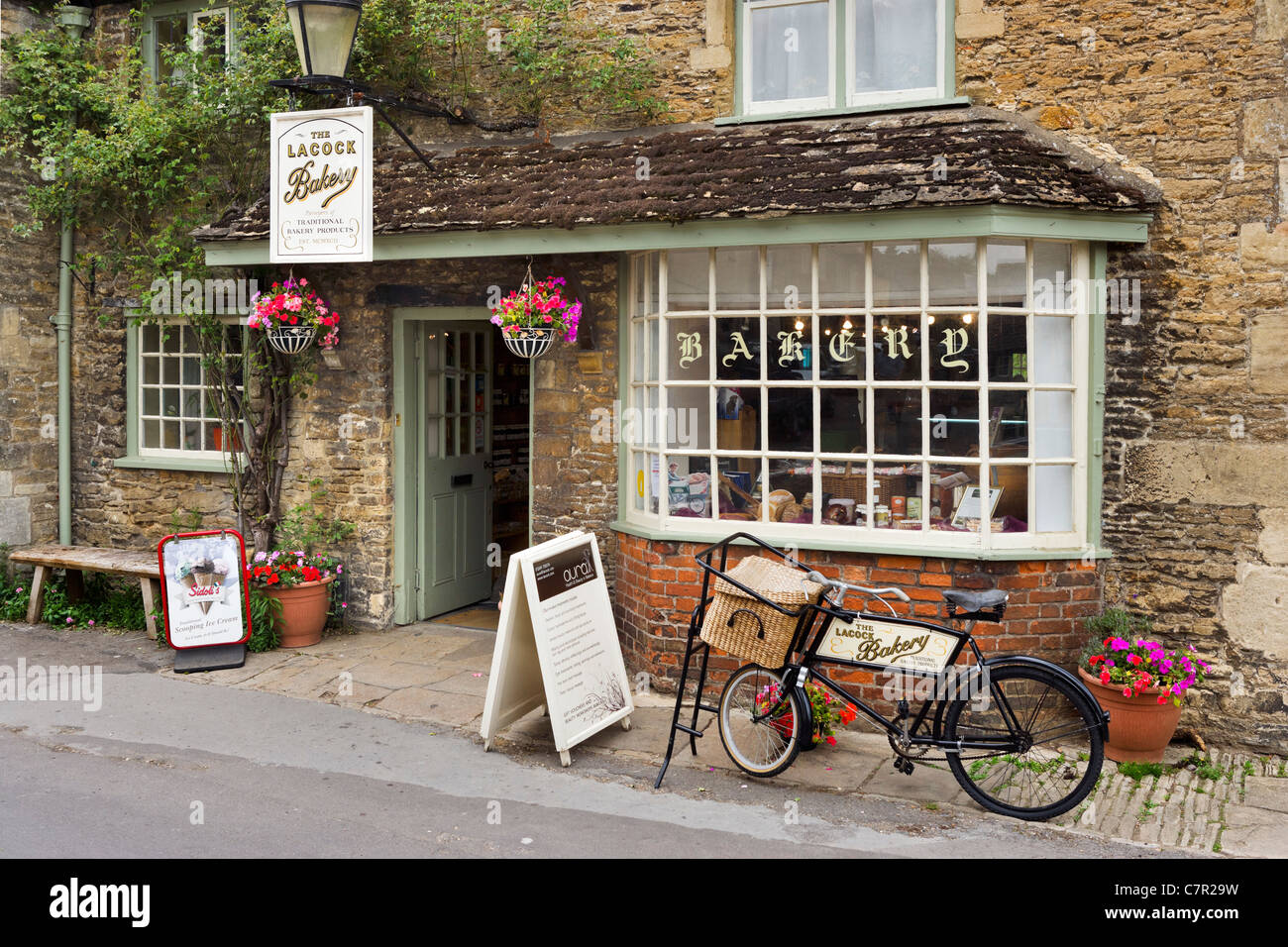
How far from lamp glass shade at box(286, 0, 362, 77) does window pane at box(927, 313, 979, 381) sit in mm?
4197

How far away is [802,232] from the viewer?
650 centimetres

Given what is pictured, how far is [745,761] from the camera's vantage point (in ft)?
19.8

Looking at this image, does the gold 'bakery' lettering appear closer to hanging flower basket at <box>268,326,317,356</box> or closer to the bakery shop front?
the bakery shop front

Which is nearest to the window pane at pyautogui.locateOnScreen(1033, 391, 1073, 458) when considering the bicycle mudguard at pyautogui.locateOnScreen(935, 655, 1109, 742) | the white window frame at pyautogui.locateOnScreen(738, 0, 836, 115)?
the bicycle mudguard at pyautogui.locateOnScreen(935, 655, 1109, 742)

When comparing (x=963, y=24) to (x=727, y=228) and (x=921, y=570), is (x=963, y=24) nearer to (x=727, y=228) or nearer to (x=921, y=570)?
(x=727, y=228)

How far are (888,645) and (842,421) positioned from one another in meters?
1.72

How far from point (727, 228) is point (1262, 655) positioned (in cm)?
396

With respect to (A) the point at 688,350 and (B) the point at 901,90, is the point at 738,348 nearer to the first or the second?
(A) the point at 688,350

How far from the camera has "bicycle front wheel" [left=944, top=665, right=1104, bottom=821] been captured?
211 inches

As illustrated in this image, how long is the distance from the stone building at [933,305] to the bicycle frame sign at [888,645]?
104cm

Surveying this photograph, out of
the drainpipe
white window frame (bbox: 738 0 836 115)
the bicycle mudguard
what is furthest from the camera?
the drainpipe

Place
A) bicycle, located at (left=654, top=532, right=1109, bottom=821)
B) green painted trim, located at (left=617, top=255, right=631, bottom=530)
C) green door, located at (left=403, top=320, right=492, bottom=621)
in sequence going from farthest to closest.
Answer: green door, located at (left=403, top=320, right=492, bottom=621) → green painted trim, located at (left=617, top=255, right=631, bottom=530) → bicycle, located at (left=654, top=532, right=1109, bottom=821)

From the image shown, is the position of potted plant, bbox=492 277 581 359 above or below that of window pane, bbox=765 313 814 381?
above

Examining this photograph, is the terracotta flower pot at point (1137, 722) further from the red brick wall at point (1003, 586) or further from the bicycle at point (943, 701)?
the red brick wall at point (1003, 586)
